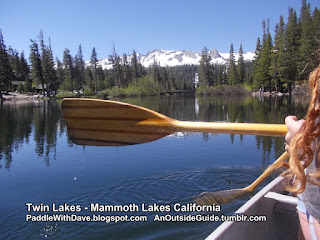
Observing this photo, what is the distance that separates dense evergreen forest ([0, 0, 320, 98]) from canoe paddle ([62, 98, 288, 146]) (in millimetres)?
27442

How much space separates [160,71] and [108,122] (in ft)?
315

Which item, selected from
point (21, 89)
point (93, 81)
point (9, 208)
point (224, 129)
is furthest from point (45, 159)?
point (93, 81)

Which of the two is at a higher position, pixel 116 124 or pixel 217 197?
pixel 116 124

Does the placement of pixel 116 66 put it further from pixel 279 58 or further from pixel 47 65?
pixel 279 58

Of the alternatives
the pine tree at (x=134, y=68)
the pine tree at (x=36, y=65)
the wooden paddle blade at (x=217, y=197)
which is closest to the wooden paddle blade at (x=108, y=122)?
the wooden paddle blade at (x=217, y=197)

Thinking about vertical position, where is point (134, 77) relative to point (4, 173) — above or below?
above

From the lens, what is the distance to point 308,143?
0.98m

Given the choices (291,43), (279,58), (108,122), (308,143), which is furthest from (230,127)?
(291,43)

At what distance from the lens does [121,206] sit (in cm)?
470

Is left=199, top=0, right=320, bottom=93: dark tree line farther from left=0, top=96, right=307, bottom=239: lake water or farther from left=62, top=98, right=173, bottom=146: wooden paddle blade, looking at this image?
left=62, top=98, right=173, bottom=146: wooden paddle blade

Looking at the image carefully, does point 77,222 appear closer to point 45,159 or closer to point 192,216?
point 192,216

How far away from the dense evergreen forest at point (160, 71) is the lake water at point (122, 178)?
22.0 m

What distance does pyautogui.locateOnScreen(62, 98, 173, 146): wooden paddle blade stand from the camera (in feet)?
7.96

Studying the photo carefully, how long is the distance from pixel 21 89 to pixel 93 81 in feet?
67.0
